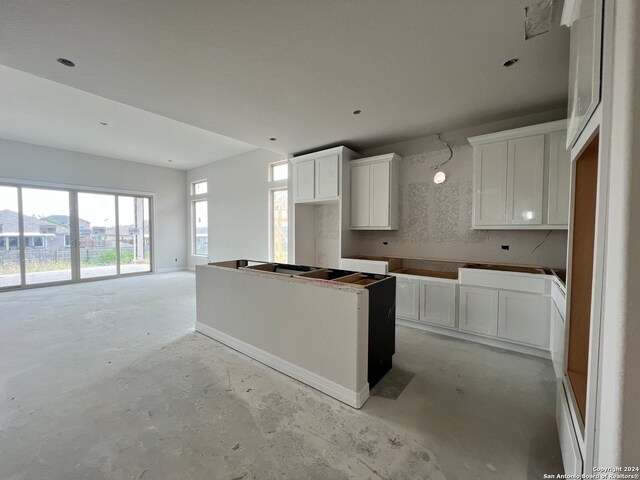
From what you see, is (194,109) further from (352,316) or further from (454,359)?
(454,359)

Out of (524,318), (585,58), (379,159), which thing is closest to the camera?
(585,58)

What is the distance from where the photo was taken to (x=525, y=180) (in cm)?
305

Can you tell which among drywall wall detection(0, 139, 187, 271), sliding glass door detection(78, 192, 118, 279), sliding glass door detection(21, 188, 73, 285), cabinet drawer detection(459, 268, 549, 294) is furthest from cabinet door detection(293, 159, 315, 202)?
sliding glass door detection(21, 188, 73, 285)

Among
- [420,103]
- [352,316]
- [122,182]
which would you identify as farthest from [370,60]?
[122,182]

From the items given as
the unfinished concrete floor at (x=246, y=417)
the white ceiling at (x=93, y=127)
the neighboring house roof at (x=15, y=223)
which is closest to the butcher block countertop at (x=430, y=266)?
the unfinished concrete floor at (x=246, y=417)

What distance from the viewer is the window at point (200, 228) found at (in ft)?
26.1

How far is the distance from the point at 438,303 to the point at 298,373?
2042mm

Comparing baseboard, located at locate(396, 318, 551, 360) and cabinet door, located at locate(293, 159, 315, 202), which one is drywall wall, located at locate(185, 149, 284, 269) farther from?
baseboard, located at locate(396, 318, 551, 360)

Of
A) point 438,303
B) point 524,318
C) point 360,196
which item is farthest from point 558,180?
point 360,196

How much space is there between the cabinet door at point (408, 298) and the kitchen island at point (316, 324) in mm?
1150

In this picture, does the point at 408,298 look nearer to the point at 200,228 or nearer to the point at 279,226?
the point at 279,226

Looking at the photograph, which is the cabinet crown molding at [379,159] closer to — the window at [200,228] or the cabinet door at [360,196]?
the cabinet door at [360,196]

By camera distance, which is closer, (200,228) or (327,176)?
(327,176)

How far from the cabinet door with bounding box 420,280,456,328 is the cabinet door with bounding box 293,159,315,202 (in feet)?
7.75
